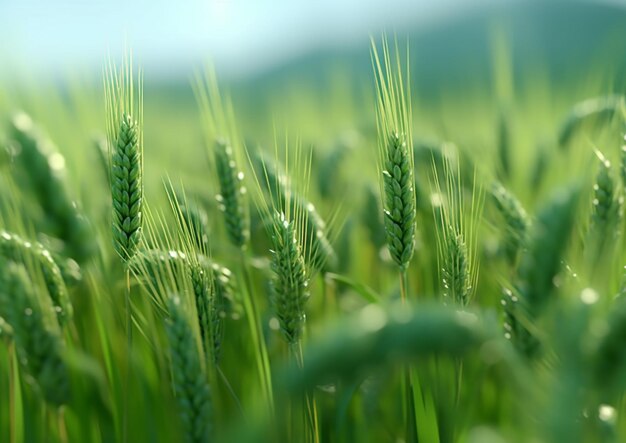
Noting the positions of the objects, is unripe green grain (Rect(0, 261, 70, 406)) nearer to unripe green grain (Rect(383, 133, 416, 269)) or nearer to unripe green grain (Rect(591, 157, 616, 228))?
unripe green grain (Rect(383, 133, 416, 269))

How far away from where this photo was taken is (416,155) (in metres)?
1.85

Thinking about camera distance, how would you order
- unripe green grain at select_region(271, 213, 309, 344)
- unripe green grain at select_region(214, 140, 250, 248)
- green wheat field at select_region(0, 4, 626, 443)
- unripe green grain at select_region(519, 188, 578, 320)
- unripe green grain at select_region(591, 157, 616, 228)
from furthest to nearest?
unripe green grain at select_region(214, 140, 250, 248)
unripe green grain at select_region(591, 157, 616, 228)
unripe green grain at select_region(271, 213, 309, 344)
unripe green grain at select_region(519, 188, 578, 320)
green wheat field at select_region(0, 4, 626, 443)

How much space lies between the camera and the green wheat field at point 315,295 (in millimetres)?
670

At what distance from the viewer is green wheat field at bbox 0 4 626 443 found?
26.4 inches

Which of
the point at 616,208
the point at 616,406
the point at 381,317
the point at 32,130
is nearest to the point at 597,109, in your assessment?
the point at 616,208

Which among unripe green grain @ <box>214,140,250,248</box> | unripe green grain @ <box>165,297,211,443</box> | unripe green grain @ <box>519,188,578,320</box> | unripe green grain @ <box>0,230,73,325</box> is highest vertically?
unripe green grain @ <box>214,140,250,248</box>

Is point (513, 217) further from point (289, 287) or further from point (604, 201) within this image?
point (289, 287)

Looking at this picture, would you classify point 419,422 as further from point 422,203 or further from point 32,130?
point 32,130

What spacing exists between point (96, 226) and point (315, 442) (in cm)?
76

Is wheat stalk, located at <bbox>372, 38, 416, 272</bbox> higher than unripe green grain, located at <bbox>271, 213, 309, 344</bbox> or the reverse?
higher

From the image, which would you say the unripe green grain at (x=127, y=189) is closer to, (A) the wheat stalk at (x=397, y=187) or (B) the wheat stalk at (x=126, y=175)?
(B) the wheat stalk at (x=126, y=175)

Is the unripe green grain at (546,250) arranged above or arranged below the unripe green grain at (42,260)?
below

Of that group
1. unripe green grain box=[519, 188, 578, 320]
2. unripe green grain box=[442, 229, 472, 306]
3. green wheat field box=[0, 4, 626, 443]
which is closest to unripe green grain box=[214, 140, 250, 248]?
green wheat field box=[0, 4, 626, 443]

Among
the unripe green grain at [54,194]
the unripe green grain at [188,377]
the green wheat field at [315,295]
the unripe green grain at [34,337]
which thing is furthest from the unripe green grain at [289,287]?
the unripe green grain at [54,194]
